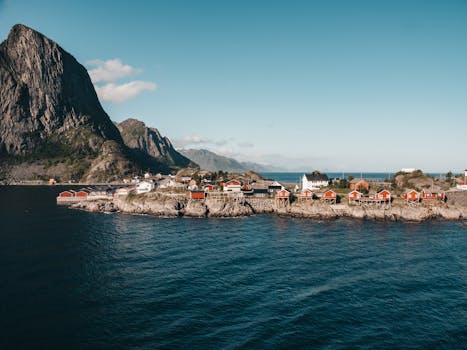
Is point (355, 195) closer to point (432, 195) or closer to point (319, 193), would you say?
point (319, 193)

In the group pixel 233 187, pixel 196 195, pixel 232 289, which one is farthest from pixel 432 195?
pixel 232 289

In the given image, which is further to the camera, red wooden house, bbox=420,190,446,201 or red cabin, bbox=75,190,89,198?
red cabin, bbox=75,190,89,198

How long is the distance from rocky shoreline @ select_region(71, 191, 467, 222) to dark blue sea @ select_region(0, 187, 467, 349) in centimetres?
1962

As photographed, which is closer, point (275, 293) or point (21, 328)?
point (21, 328)

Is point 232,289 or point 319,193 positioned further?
point 319,193

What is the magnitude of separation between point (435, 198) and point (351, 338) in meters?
91.9

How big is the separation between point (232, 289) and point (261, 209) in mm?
66286

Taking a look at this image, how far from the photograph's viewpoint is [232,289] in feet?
142

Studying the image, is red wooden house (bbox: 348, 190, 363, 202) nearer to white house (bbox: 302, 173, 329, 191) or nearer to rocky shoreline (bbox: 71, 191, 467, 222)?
rocky shoreline (bbox: 71, 191, 467, 222)

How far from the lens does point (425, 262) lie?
5569 cm

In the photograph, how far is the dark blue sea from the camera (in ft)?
106

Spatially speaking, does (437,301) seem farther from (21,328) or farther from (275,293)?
(21,328)

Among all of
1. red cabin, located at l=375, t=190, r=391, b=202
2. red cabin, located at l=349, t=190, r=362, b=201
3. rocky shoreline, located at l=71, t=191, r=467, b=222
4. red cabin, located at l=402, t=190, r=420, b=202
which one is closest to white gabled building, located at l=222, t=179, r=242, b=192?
rocky shoreline, located at l=71, t=191, r=467, b=222

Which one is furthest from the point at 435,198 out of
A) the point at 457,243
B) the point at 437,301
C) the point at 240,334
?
the point at 240,334
